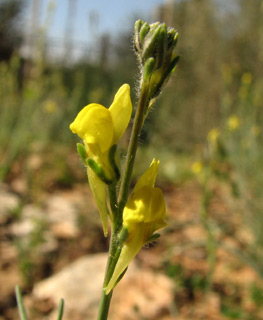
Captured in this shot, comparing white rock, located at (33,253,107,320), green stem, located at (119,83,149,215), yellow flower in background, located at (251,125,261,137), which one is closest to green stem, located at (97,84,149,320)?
green stem, located at (119,83,149,215)

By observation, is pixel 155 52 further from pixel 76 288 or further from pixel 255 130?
pixel 255 130

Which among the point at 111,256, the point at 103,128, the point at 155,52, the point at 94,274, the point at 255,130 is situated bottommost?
the point at 94,274

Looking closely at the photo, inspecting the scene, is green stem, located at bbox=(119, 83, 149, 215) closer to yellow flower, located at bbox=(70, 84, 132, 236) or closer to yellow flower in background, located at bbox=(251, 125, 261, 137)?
yellow flower, located at bbox=(70, 84, 132, 236)

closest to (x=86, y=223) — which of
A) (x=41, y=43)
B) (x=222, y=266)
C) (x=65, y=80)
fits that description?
(x=222, y=266)

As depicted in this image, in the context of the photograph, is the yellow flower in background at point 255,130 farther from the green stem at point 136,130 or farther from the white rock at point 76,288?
the green stem at point 136,130

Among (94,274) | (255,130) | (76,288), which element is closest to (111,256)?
(76,288)

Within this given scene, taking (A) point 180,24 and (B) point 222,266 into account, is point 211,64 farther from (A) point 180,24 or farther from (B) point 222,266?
(B) point 222,266
